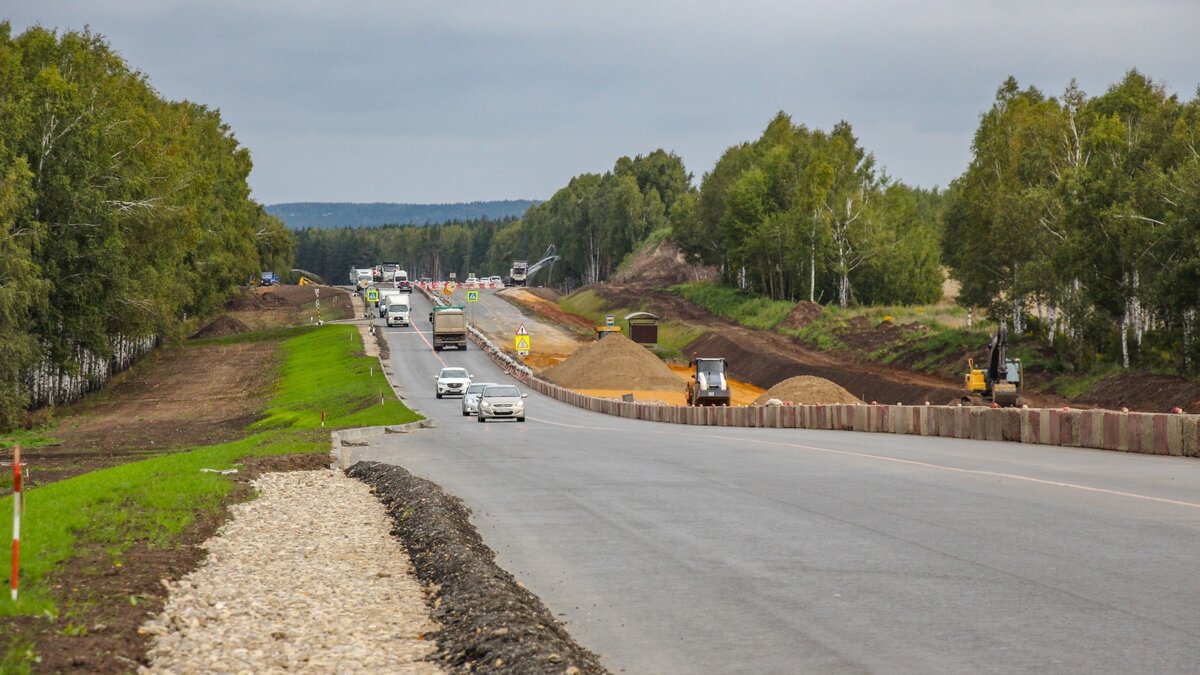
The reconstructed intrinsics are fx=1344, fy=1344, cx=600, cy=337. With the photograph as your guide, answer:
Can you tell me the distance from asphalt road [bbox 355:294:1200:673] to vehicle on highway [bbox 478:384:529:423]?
23916 millimetres

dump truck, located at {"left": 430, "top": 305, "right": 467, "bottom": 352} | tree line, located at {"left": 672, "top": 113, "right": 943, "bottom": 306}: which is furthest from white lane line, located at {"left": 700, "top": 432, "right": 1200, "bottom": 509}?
tree line, located at {"left": 672, "top": 113, "right": 943, "bottom": 306}

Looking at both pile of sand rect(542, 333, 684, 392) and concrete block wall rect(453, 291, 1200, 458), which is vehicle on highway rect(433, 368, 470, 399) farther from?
pile of sand rect(542, 333, 684, 392)

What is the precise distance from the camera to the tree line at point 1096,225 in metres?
56.4

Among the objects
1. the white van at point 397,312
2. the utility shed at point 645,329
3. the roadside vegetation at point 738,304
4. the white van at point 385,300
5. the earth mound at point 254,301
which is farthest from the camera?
the earth mound at point 254,301

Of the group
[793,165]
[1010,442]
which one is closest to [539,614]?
[1010,442]

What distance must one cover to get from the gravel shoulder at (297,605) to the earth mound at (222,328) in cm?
10091

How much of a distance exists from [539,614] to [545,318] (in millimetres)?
120376

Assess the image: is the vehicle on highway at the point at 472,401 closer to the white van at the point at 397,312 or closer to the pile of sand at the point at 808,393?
the pile of sand at the point at 808,393

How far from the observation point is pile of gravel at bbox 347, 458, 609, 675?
9867mm

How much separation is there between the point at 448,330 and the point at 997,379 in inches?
2217

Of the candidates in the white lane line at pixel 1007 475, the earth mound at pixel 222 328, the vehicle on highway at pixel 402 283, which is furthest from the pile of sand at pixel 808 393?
the vehicle on highway at pixel 402 283

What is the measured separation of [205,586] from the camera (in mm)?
13531

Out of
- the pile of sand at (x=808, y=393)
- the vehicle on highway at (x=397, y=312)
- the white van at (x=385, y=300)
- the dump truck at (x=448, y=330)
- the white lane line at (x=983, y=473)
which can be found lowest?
the white lane line at (x=983, y=473)

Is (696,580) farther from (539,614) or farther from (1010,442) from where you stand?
(1010,442)
